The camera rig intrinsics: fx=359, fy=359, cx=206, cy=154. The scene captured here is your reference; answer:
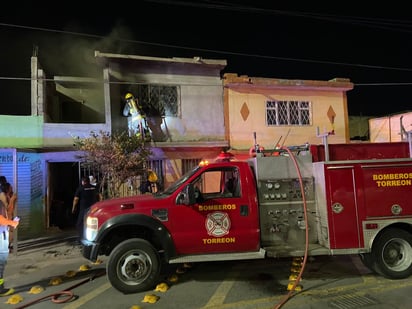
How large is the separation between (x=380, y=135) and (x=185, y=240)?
1715cm

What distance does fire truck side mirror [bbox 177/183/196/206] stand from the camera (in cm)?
548

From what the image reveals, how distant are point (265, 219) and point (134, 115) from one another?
8053 mm

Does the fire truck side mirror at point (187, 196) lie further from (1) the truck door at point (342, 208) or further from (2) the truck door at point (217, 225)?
(1) the truck door at point (342, 208)

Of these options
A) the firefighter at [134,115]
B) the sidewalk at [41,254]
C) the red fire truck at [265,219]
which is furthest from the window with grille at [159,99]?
the red fire truck at [265,219]

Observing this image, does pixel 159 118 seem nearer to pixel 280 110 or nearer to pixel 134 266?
pixel 280 110

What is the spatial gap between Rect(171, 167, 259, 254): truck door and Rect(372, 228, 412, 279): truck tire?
2000mm

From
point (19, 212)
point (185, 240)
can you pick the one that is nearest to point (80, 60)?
point (19, 212)

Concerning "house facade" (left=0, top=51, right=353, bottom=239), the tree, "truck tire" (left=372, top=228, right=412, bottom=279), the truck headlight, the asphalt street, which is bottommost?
the asphalt street

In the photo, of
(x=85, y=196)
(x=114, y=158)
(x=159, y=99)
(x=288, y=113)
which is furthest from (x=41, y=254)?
(x=288, y=113)

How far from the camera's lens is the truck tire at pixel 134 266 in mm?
5410

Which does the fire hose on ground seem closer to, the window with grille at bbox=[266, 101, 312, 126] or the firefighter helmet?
the firefighter helmet

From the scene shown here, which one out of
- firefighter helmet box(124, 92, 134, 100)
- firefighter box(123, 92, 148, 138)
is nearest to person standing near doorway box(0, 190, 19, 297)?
firefighter box(123, 92, 148, 138)

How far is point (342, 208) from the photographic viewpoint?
5.76 metres

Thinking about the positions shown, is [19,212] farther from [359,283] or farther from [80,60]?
[359,283]
